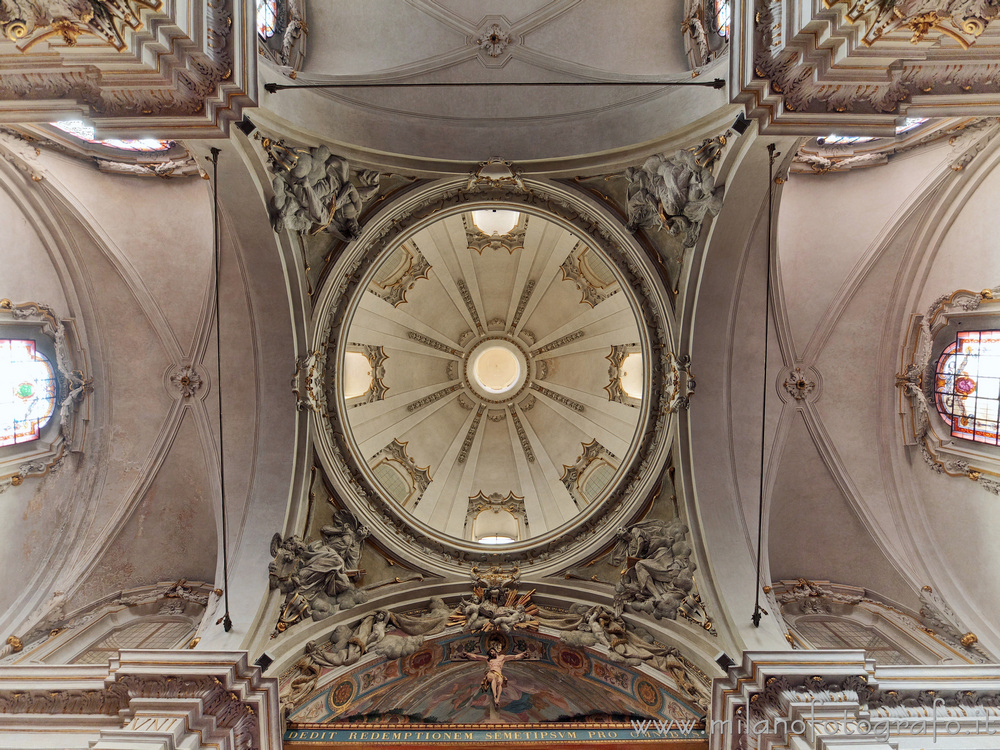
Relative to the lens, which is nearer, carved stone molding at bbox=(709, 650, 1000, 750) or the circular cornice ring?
carved stone molding at bbox=(709, 650, 1000, 750)

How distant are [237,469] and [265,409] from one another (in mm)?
1538

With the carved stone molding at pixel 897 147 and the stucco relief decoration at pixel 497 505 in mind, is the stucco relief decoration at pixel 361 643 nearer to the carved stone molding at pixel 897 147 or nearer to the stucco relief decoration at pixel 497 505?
the stucco relief decoration at pixel 497 505

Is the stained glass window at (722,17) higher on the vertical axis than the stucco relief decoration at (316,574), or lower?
higher

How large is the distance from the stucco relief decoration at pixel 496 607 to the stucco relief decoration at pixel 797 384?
7.44 meters

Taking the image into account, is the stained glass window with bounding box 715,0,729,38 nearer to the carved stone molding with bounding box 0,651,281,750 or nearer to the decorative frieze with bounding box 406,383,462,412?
the decorative frieze with bounding box 406,383,462,412

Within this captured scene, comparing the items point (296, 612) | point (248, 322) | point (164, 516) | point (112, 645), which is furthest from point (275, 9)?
point (112, 645)

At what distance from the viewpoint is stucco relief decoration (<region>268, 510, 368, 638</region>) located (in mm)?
11438

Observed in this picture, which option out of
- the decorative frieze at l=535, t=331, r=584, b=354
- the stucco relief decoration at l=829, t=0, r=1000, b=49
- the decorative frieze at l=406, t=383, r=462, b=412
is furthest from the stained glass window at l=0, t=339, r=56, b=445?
the stucco relief decoration at l=829, t=0, r=1000, b=49

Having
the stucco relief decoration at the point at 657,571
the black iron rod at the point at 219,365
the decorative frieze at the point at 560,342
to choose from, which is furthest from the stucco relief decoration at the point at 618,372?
the black iron rod at the point at 219,365

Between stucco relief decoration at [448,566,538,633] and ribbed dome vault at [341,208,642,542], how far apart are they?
12.7 feet

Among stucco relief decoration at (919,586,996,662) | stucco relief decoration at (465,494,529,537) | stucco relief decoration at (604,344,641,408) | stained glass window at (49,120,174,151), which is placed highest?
stained glass window at (49,120,174,151)

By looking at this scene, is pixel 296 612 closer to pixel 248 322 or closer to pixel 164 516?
pixel 164 516

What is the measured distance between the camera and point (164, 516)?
1298cm

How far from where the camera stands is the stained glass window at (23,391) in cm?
1091
